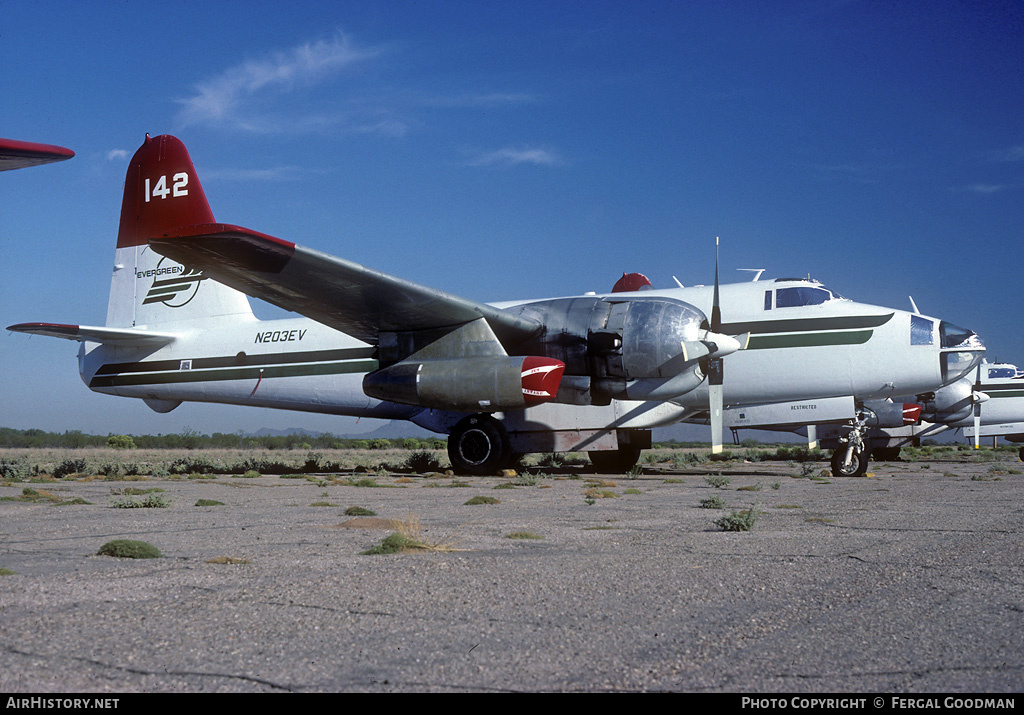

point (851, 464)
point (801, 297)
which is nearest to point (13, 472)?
point (801, 297)

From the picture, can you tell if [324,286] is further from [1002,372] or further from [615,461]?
[1002,372]

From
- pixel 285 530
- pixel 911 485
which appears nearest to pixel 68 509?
pixel 285 530

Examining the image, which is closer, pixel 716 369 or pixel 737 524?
pixel 737 524

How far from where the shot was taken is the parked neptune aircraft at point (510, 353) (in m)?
14.5

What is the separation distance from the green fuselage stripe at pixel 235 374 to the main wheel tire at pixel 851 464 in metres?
10.5

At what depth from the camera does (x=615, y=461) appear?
63.8 feet

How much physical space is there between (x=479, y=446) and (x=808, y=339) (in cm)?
716

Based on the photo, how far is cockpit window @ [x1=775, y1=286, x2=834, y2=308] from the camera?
16734mm

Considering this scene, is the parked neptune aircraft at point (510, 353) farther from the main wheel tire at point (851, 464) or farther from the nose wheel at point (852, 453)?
the main wheel tire at point (851, 464)

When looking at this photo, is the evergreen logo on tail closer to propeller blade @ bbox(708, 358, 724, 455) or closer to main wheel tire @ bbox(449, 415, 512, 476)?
main wheel tire @ bbox(449, 415, 512, 476)

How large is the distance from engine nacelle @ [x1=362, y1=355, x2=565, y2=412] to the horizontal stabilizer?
8.12m

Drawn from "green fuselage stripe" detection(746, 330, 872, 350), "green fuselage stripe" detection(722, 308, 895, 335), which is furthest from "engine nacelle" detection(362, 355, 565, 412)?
"green fuselage stripe" detection(746, 330, 872, 350)

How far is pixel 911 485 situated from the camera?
1388 cm
